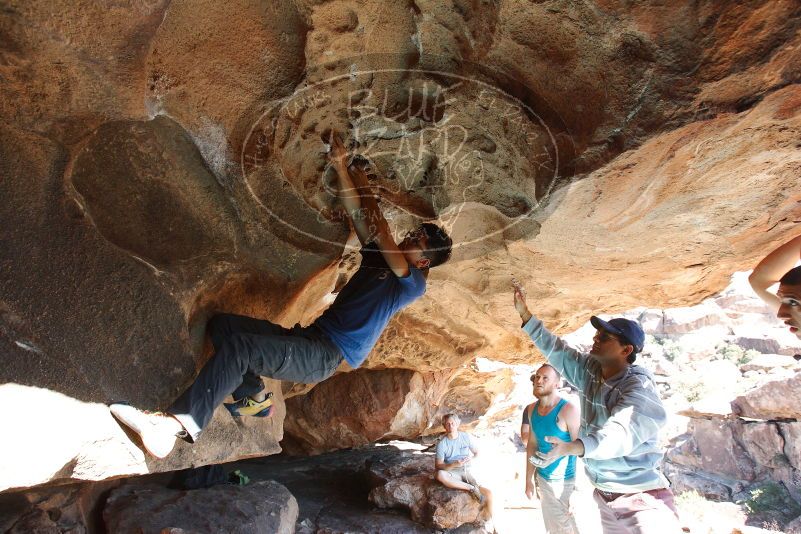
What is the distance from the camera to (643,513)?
2.16m

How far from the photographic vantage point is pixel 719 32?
5.62ft

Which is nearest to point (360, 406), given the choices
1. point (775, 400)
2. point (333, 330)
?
point (333, 330)

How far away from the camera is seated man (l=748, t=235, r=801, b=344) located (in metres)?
A: 1.71

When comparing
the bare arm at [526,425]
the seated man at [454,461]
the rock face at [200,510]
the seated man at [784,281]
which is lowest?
the seated man at [454,461]

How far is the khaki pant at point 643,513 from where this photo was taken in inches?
83.9

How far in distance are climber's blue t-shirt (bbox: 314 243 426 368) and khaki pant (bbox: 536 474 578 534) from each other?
1585 millimetres

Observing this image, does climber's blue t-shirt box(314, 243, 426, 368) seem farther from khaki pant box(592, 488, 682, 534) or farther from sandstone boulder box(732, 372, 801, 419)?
sandstone boulder box(732, 372, 801, 419)

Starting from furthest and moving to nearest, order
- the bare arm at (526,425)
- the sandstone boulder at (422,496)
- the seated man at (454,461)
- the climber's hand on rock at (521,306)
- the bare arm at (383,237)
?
1. the seated man at (454,461)
2. the sandstone boulder at (422,496)
3. the bare arm at (526,425)
4. the climber's hand on rock at (521,306)
5. the bare arm at (383,237)

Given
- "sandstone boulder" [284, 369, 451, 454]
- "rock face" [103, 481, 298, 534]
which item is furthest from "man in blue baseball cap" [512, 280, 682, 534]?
"sandstone boulder" [284, 369, 451, 454]

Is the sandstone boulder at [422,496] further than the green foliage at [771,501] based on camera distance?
No

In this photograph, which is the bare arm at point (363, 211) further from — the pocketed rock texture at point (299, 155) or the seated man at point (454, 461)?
the seated man at point (454, 461)

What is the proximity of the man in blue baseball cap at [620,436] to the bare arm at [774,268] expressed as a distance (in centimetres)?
55

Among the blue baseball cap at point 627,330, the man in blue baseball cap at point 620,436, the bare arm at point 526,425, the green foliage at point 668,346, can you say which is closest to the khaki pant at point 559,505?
the bare arm at point 526,425

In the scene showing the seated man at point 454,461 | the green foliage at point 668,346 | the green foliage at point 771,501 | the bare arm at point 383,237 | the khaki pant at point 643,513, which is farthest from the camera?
the green foliage at point 668,346
